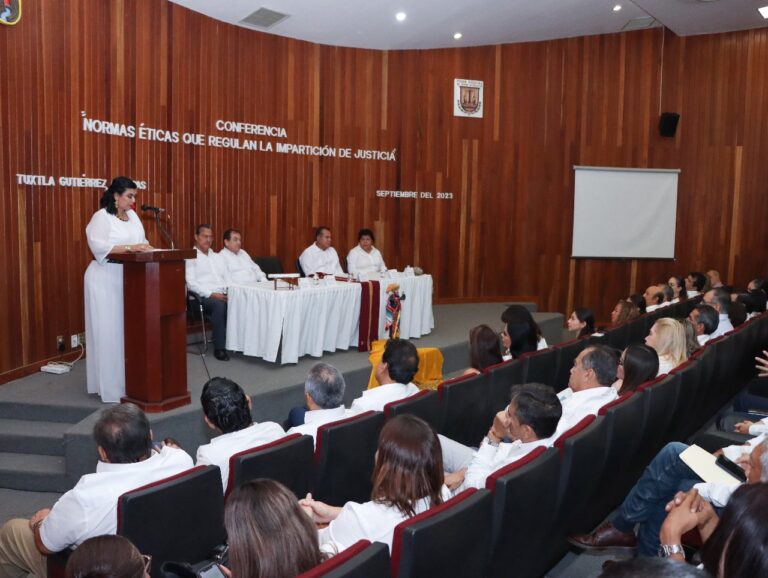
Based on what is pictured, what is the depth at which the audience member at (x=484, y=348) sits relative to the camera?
393 cm

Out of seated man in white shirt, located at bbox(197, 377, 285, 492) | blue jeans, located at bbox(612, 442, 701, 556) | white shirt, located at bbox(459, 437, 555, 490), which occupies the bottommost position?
blue jeans, located at bbox(612, 442, 701, 556)

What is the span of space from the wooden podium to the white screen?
6.85 m

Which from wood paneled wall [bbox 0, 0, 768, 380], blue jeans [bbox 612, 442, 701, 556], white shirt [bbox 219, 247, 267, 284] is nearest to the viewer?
blue jeans [bbox 612, 442, 701, 556]

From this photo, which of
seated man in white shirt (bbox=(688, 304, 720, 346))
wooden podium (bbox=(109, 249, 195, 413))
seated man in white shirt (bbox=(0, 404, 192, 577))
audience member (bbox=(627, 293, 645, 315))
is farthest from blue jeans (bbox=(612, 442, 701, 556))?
audience member (bbox=(627, 293, 645, 315))

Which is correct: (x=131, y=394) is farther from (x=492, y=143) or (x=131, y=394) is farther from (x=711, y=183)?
(x=711, y=183)

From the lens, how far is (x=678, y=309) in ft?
22.0

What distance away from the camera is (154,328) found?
4.21m

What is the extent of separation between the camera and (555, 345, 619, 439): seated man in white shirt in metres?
3.27

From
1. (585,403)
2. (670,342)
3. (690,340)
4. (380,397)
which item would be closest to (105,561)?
(380,397)

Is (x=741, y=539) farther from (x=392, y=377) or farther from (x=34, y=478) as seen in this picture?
(x=34, y=478)

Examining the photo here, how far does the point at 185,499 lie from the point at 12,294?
384 centimetres

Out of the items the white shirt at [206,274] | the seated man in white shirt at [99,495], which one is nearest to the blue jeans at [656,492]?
the seated man in white shirt at [99,495]

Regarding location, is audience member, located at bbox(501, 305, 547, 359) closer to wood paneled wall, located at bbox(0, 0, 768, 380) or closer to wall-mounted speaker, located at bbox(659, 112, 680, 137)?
wood paneled wall, located at bbox(0, 0, 768, 380)

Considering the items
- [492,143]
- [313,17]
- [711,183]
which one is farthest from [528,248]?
[313,17]
